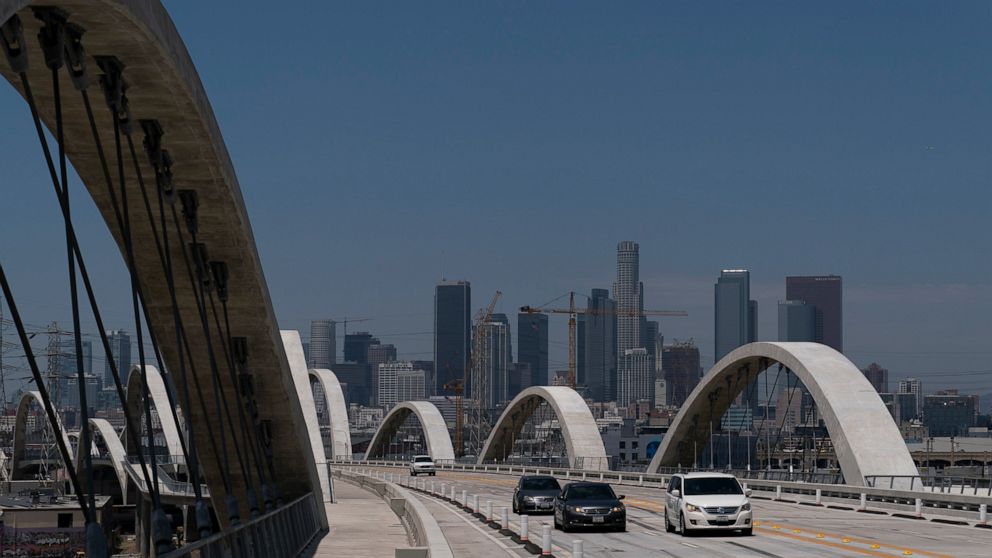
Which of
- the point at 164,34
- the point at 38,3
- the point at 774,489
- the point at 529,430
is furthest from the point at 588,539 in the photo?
the point at 529,430

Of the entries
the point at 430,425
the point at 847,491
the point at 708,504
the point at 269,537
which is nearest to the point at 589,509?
the point at 708,504

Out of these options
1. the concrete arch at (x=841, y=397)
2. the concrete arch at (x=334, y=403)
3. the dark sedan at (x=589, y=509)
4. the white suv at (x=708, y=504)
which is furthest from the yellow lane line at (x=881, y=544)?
the concrete arch at (x=334, y=403)

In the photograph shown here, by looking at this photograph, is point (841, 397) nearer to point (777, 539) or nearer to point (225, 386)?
point (777, 539)

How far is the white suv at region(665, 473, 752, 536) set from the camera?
3166cm

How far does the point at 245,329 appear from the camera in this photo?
2795cm

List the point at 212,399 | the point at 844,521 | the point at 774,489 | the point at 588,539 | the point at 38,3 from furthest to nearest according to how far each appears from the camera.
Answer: the point at 774,489, the point at 844,521, the point at 588,539, the point at 212,399, the point at 38,3

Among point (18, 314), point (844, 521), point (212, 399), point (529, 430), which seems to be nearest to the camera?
point (18, 314)

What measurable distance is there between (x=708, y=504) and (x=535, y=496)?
1107 cm

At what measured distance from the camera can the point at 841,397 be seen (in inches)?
2269

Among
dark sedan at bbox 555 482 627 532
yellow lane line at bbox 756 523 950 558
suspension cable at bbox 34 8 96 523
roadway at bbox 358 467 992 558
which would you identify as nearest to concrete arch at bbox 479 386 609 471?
roadway at bbox 358 467 992 558

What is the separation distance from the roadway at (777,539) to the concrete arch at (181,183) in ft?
17.1

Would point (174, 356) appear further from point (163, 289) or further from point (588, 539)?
point (588, 539)

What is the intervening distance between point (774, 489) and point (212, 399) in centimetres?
3291

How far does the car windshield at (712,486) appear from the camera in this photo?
32750 millimetres
